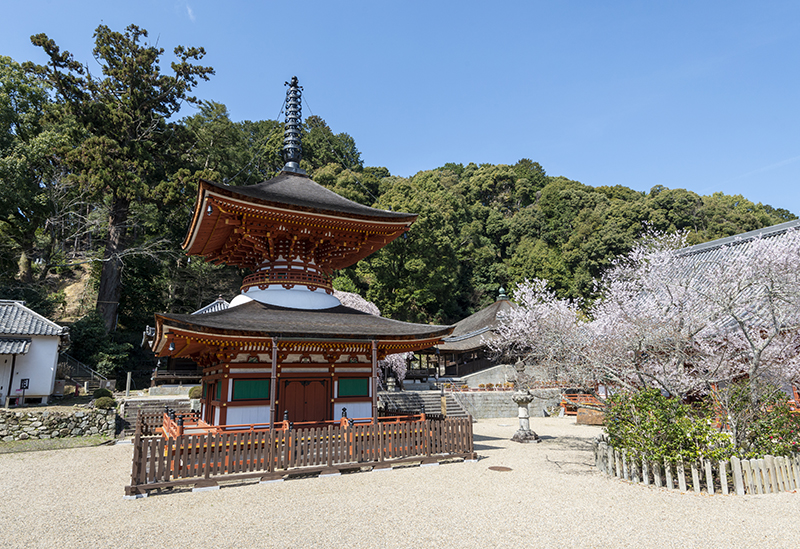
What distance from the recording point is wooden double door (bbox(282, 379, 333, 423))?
475 inches

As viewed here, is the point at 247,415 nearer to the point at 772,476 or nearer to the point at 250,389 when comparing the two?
the point at 250,389

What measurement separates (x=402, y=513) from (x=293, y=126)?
45.7 feet

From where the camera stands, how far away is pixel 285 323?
11.4 meters

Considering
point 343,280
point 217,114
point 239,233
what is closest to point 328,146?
point 217,114

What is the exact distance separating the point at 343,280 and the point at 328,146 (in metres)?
25.8

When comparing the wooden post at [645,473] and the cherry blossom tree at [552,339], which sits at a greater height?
the cherry blossom tree at [552,339]

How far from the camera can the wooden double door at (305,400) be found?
12062 millimetres

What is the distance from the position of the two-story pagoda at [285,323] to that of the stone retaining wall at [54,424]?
20.6 ft

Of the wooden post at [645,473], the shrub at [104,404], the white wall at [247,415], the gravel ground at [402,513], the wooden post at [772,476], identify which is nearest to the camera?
the gravel ground at [402,513]

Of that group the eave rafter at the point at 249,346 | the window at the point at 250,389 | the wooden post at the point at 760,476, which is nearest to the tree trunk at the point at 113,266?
the eave rafter at the point at 249,346

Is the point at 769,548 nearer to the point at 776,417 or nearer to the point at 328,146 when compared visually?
the point at 776,417

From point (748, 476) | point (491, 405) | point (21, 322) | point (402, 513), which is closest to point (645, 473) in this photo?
point (748, 476)

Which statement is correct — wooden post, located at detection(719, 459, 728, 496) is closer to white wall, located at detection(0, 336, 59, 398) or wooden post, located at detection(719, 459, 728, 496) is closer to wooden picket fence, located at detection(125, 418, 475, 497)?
wooden picket fence, located at detection(125, 418, 475, 497)

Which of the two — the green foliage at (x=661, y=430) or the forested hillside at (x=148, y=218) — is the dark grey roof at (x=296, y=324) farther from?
the forested hillside at (x=148, y=218)
